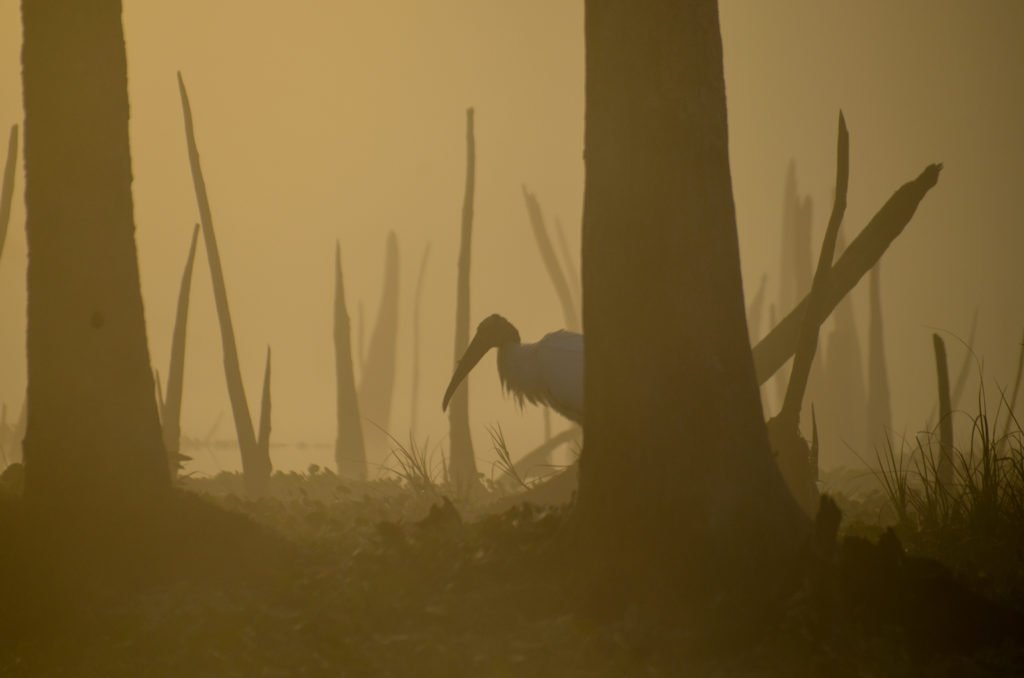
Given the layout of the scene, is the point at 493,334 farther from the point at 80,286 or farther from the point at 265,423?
the point at 80,286

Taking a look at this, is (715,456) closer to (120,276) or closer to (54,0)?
(120,276)

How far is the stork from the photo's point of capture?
10.4 meters

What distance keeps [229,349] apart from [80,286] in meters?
7.85

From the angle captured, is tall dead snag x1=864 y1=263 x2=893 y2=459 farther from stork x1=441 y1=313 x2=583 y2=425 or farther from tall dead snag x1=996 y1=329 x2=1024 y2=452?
stork x1=441 y1=313 x2=583 y2=425

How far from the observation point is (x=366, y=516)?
378 inches

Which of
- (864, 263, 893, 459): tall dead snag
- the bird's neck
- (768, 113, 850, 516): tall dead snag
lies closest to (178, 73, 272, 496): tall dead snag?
the bird's neck

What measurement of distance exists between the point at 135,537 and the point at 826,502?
14.5 ft

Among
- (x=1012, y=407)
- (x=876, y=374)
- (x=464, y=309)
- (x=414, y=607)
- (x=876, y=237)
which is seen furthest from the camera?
(x=876, y=374)

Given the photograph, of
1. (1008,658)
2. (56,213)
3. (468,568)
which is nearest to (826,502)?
(1008,658)

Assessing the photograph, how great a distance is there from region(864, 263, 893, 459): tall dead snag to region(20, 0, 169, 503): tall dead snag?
53.7 feet

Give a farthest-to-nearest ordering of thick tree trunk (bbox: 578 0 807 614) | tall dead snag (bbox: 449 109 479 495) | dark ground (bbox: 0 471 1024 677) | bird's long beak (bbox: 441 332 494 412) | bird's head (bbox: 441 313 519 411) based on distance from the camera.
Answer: tall dead snag (bbox: 449 109 479 495) < bird's long beak (bbox: 441 332 494 412) < bird's head (bbox: 441 313 519 411) < thick tree trunk (bbox: 578 0 807 614) < dark ground (bbox: 0 471 1024 677)

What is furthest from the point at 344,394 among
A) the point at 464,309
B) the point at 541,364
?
the point at 541,364

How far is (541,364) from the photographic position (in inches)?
422

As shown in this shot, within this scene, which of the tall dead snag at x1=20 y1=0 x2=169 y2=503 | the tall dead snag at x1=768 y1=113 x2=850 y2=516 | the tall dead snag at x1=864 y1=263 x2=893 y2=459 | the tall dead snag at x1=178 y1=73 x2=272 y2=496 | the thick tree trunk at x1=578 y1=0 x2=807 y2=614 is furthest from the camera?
the tall dead snag at x1=864 y1=263 x2=893 y2=459
